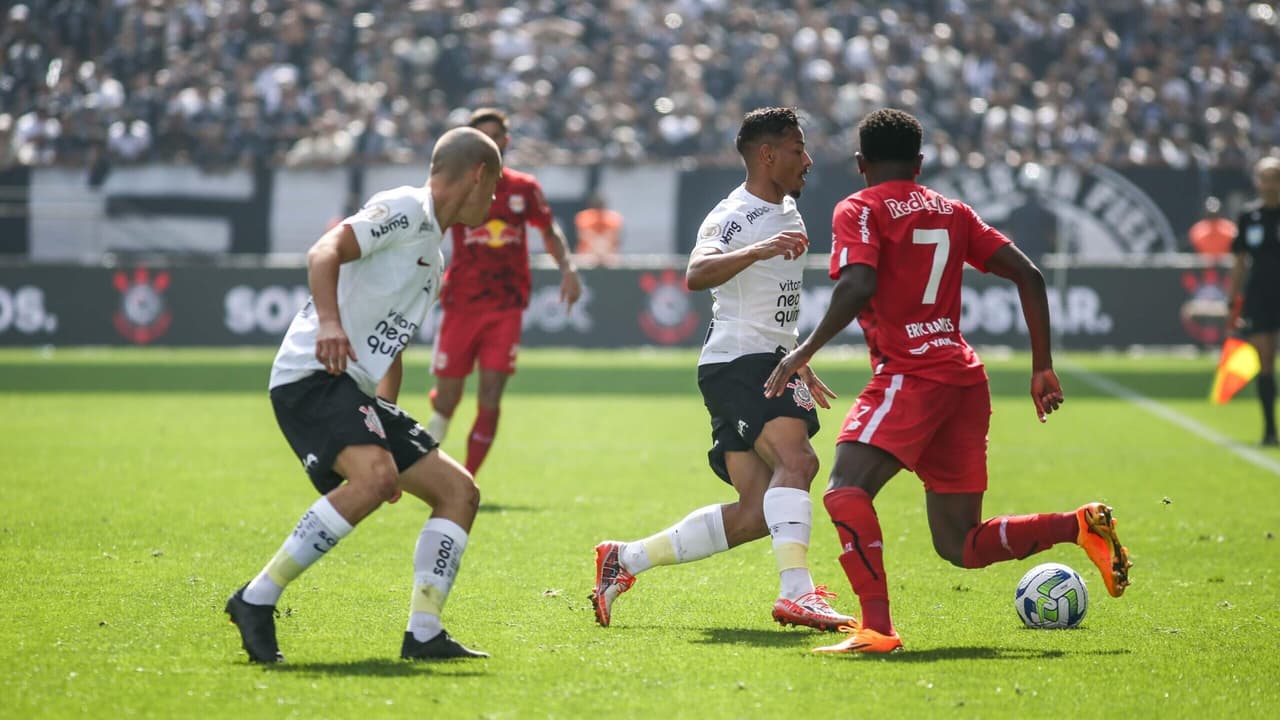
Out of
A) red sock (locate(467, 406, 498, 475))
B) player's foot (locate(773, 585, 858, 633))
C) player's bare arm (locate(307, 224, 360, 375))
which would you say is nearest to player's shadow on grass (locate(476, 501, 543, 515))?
red sock (locate(467, 406, 498, 475))

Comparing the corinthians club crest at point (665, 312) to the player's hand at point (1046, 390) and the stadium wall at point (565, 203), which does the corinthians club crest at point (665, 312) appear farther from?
the player's hand at point (1046, 390)

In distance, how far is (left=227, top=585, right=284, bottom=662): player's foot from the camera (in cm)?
565

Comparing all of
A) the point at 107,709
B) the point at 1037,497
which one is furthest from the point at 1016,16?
the point at 107,709

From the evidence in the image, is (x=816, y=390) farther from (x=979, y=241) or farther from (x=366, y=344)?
(x=366, y=344)

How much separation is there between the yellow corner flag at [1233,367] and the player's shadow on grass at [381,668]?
11.4 metres

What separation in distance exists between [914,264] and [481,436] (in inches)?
205

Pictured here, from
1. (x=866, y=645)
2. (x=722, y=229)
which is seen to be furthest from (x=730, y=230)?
(x=866, y=645)

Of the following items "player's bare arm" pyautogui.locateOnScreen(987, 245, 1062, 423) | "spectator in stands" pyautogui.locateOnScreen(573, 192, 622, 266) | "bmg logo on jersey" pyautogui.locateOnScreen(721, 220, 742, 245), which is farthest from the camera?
"spectator in stands" pyautogui.locateOnScreen(573, 192, 622, 266)

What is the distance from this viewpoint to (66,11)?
32.1 m

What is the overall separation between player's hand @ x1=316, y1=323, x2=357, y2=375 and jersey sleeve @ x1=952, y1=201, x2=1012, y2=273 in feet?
7.83

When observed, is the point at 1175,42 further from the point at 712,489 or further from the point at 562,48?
the point at 712,489

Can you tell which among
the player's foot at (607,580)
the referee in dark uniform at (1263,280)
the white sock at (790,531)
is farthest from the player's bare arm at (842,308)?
the referee in dark uniform at (1263,280)

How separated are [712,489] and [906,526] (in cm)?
198

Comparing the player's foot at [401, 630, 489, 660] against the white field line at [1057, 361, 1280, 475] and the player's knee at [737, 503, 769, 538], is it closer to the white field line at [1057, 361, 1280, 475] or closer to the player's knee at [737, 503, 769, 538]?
the player's knee at [737, 503, 769, 538]
